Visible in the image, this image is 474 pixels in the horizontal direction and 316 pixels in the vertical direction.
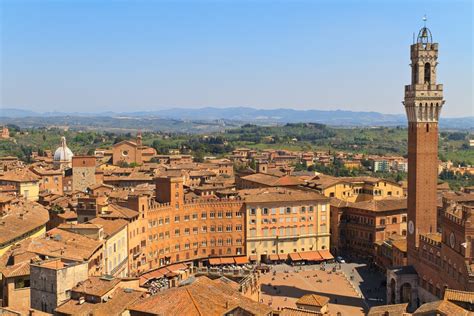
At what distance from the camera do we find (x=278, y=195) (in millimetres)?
73125

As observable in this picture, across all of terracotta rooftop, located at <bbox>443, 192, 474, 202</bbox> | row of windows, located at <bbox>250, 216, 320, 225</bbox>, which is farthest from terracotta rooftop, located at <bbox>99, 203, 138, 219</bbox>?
terracotta rooftop, located at <bbox>443, 192, 474, 202</bbox>

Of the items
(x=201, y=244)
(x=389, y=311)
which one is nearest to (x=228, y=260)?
(x=201, y=244)

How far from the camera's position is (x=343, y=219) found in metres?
76.6

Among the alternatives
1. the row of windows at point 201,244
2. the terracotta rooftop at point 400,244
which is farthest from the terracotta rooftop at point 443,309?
the row of windows at point 201,244

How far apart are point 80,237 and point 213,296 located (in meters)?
19.2

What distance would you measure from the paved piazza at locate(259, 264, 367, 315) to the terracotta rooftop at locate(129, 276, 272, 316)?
20.4 meters

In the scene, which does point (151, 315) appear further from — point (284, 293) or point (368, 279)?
point (368, 279)

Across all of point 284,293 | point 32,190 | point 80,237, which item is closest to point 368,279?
point 284,293

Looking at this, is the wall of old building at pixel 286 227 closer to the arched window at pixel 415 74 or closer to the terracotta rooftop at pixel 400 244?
the terracotta rooftop at pixel 400 244

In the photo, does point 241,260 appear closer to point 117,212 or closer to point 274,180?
point 117,212

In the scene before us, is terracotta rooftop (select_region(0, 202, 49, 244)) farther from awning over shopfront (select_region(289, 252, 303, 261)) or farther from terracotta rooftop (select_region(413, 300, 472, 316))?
terracotta rooftop (select_region(413, 300, 472, 316))

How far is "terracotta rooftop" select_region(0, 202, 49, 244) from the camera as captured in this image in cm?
4844

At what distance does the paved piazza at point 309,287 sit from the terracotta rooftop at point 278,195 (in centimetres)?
750

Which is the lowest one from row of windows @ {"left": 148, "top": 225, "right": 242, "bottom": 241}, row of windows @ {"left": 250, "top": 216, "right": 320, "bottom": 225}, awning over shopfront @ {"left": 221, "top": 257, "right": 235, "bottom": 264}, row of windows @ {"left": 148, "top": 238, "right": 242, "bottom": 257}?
awning over shopfront @ {"left": 221, "top": 257, "right": 235, "bottom": 264}
